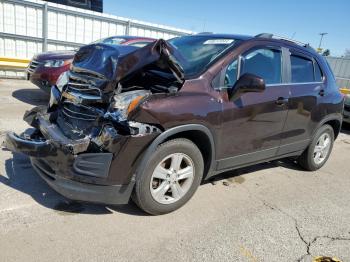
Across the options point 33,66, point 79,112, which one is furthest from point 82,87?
point 33,66

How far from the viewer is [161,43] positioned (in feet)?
10.8

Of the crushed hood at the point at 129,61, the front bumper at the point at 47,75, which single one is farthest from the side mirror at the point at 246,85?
Answer: the front bumper at the point at 47,75

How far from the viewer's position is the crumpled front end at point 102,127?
9.81 ft

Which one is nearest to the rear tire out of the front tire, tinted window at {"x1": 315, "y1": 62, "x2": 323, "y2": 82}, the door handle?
tinted window at {"x1": 315, "y1": 62, "x2": 323, "y2": 82}

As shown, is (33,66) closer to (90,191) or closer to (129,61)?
(129,61)

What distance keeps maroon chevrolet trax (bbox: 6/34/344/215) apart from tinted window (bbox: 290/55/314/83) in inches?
1.4

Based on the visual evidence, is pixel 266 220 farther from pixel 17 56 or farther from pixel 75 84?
pixel 17 56

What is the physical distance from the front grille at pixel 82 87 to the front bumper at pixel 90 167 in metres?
0.55

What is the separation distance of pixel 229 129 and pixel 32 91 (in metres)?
7.37

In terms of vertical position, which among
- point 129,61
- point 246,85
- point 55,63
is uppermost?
point 129,61

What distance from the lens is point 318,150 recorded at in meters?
5.46

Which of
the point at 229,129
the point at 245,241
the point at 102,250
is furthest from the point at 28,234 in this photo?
the point at 229,129

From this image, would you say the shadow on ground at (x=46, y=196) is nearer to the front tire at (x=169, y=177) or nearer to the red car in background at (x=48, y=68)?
the front tire at (x=169, y=177)

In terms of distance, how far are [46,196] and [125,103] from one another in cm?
141
